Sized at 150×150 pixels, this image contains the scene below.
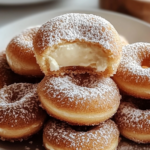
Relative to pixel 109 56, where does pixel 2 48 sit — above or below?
below

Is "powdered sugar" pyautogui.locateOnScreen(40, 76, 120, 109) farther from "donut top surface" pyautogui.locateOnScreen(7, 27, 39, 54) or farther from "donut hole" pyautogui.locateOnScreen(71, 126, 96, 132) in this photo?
"donut top surface" pyautogui.locateOnScreen(7, 27, 39, 54)

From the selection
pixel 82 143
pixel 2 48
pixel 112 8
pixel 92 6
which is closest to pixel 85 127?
pixel 82 143

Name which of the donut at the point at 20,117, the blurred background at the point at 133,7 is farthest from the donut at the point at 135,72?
the blurred background at the point at 133,7

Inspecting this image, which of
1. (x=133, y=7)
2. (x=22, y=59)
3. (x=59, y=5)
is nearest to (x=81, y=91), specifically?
(x=22, y=59)

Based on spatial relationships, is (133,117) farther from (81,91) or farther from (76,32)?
(76,32)

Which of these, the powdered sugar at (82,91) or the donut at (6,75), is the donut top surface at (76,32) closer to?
the powdered sugar at (82,91)

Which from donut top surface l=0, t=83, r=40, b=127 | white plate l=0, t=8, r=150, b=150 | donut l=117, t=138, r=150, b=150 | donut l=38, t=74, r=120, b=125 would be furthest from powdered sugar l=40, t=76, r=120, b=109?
white plate l=0, t=8, r=150, b=150

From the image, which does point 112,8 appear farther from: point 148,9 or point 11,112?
point 11,112
